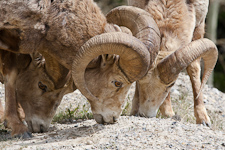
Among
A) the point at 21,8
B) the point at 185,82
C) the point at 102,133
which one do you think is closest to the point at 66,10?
the point at 21,8

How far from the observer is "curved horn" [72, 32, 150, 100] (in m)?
6.68

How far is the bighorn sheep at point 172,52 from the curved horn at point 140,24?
0.81 meters

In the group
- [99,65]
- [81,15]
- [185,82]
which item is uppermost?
[81,15]

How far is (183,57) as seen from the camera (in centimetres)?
777

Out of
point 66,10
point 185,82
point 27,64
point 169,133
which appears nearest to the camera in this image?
point 169,133

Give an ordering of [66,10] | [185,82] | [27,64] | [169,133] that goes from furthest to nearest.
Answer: [185,82], [27,64], [66,10], [169,133]

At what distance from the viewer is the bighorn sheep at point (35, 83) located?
312 inches

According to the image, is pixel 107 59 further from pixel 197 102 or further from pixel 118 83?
pixel 197 102

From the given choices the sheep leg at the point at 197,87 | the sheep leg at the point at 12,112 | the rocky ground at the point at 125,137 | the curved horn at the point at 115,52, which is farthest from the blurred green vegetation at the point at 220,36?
the curved horn at the point at 115,52

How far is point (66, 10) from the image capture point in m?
7.37

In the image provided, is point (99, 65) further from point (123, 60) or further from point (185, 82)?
point (185, 82)

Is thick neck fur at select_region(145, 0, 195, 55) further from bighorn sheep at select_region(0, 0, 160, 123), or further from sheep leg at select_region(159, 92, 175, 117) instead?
sheep leg at select_region(159, 92, 175, 117)

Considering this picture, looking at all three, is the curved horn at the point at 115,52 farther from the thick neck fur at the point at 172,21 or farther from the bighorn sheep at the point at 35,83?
the thick neck fur at the point at 172,21

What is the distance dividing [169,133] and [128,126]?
2.60 ft
